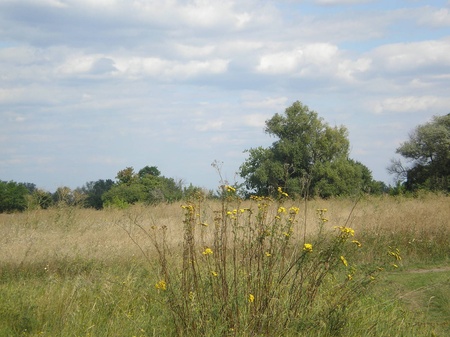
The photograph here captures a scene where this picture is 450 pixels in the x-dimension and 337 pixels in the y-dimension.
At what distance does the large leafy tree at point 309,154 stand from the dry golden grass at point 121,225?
10.6m

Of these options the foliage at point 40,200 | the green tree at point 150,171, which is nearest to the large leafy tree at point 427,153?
the green tree at point 150,171

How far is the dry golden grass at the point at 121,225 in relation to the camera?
12.0 meters

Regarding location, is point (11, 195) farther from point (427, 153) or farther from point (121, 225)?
point (427, 153)

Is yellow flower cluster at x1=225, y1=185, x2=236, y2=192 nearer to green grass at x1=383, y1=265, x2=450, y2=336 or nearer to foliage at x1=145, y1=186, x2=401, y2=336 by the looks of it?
foliage at x1=145, y1=186, x2=401, y2=336

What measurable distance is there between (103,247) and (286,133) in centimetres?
2452

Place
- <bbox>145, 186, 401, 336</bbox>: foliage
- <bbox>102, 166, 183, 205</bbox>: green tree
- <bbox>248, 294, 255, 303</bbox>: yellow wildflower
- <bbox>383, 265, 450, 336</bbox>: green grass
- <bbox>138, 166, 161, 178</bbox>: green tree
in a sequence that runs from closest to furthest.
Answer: <bbox>248, 294, 255, 303</bbox>: yellow wildflower < <bbox>145, 186, 401, 336</bbox>: foliage < <bbox>383, 265, 450, 336</bbox>: green grass < <bbox>102, 166, 183, 205</bbox>: green tree < <bbox>138, 166, 161, 178</bbox>: green tree

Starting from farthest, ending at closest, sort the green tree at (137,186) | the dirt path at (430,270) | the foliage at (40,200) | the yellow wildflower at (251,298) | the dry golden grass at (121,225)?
the green tree at (137,186) → the foliage at (40,200) → the dirt path at (430,270) → the dry golden grass at (121,225) → the yellow wildflower at (251,298)

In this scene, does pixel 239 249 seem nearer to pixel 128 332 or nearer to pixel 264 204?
pixel 264 204

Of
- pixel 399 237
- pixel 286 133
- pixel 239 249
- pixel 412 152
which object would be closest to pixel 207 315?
pixel 239 249

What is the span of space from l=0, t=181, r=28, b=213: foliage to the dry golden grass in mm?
5397

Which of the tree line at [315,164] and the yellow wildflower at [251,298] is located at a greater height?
the tree line at [315,164]

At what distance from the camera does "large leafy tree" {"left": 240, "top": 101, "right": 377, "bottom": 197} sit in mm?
32438

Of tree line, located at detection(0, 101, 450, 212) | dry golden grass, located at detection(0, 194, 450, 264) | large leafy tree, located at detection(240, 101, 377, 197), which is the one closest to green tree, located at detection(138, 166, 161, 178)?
tree line, located at detection(0, 101, 450, 212)

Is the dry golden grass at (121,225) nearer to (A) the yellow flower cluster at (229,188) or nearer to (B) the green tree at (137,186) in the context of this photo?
(A) the yellow flower cluster at (229,188)
